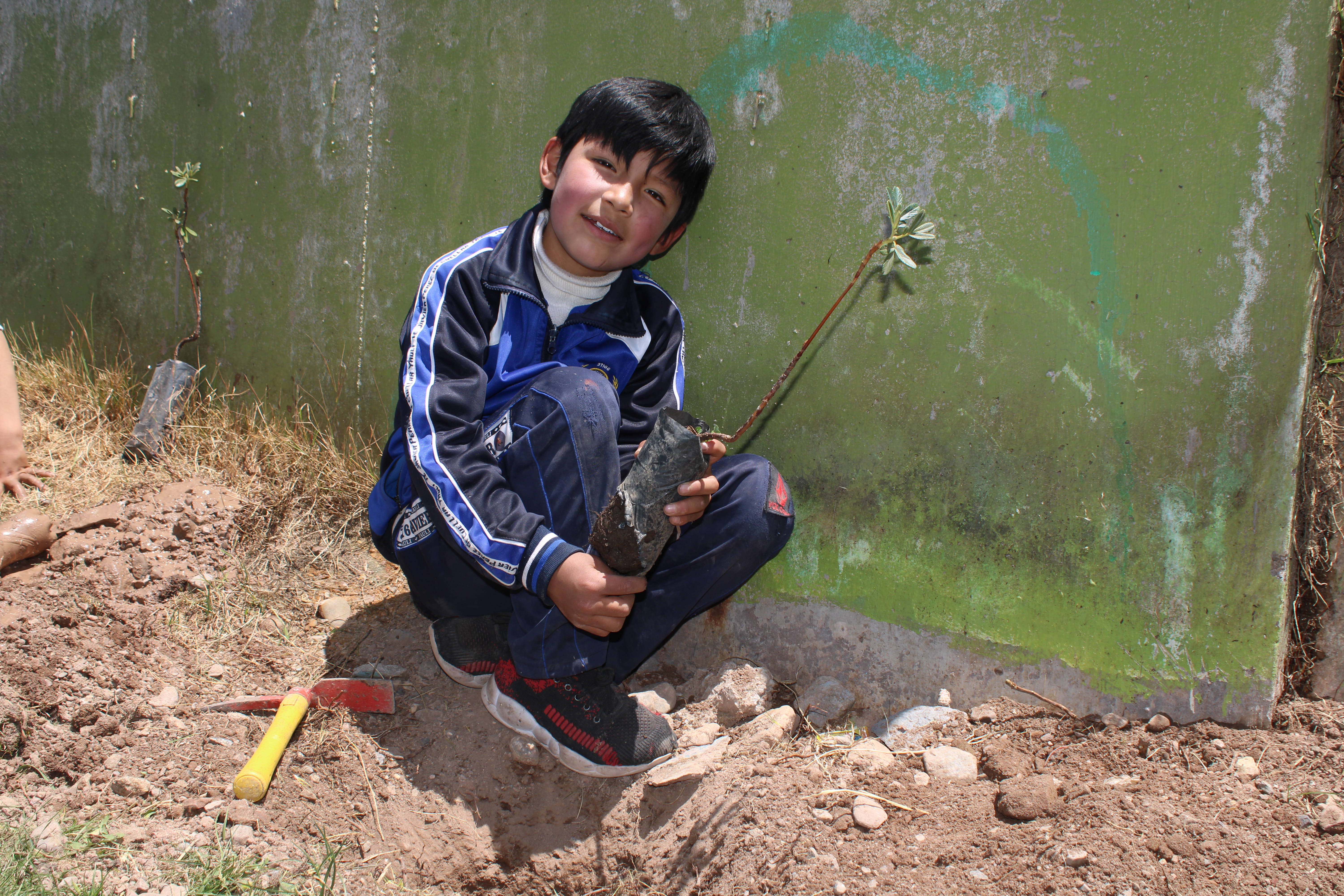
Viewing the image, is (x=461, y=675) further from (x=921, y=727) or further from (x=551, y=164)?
(x=551, y=164)

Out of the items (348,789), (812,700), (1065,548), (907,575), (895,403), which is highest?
(895,403)

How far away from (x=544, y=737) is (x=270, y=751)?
1.92 ft

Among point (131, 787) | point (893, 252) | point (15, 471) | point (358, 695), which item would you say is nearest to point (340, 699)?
point (358, 695)

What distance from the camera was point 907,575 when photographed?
6.56 ft

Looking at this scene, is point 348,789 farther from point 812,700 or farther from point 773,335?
point 773,335

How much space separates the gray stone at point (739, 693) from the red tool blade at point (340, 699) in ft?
2.56

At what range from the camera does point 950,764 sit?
1.77m

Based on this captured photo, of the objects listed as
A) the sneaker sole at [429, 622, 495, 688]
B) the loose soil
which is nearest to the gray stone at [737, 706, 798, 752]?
the loose soil

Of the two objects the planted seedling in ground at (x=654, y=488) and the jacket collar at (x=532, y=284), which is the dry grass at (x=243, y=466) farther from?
the planted seedling in ground at (x=654, y=488)

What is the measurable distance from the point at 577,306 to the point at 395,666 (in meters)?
1.06

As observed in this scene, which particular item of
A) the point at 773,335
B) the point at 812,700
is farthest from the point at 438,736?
the point at 773,335

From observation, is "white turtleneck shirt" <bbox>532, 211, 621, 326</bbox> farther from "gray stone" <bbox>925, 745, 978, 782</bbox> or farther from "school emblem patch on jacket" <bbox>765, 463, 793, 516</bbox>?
"gray stone" <bbox>925, 745, 978, 782</bbox>

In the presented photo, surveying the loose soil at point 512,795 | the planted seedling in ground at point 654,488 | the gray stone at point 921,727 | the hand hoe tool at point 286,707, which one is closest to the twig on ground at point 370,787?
the loose soil at point 512,795

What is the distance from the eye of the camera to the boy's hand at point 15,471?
256 centimetres
